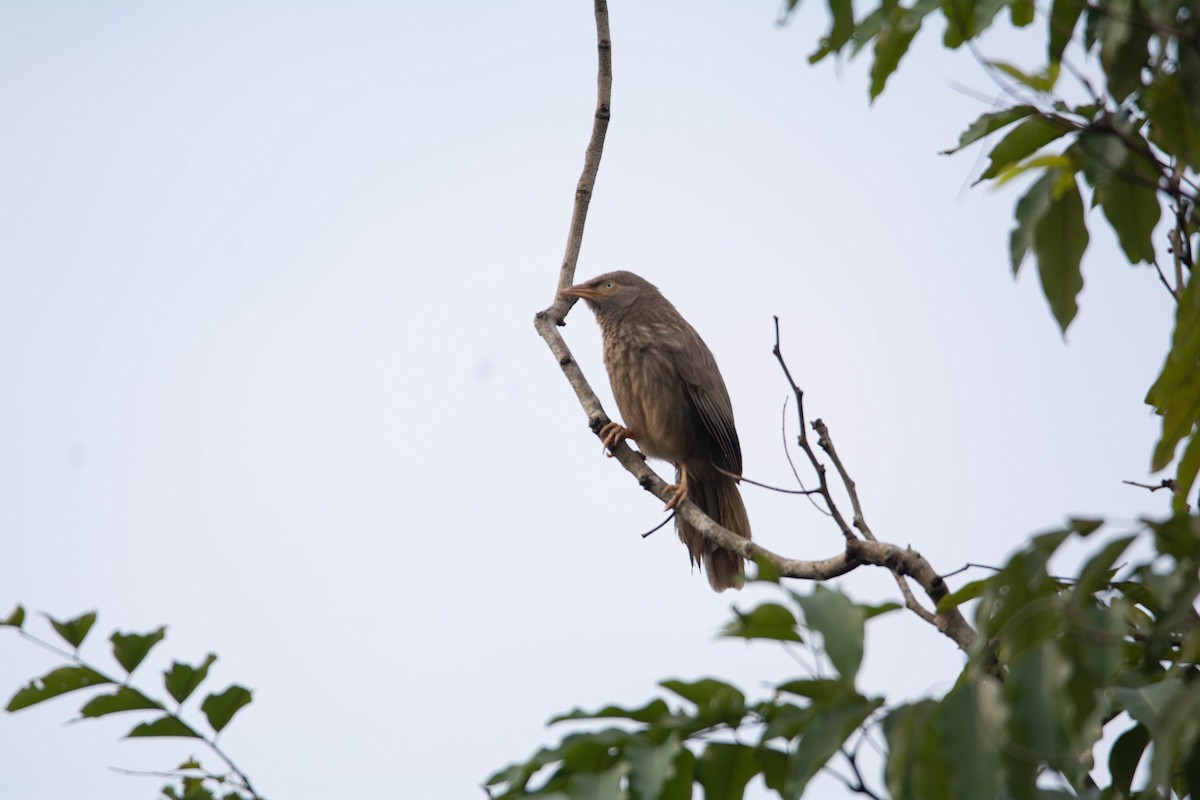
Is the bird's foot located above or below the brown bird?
below

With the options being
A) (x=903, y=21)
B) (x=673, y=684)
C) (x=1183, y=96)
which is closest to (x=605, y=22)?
(x=903, y=21)

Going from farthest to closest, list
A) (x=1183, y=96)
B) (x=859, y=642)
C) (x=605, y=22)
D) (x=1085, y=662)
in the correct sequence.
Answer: (x=605, y=22) < (x=1183, y=96) < (x=859, y=642) < (x=1085, y=662)

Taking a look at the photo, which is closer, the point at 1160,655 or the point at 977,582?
the point at 1160,655

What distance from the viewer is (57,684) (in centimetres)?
225

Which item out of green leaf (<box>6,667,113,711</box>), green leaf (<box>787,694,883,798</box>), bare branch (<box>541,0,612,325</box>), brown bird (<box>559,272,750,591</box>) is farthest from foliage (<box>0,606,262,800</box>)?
brown bird (<box>559,272,750,591</box>)

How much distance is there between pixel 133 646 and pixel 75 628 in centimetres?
13

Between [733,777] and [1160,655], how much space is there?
0.74 m

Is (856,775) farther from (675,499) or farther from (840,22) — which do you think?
(675,499)

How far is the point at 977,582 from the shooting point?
2.08m

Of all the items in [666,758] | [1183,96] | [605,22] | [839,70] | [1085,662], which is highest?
[605,22]

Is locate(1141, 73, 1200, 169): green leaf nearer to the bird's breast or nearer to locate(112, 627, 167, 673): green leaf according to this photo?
locate(112, 627, 167, 673): green leaf

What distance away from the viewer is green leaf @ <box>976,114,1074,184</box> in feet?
6.49

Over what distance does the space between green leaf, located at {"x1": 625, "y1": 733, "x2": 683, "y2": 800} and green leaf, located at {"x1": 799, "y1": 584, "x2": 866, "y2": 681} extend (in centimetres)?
27

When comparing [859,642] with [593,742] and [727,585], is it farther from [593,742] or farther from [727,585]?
[727,585]
